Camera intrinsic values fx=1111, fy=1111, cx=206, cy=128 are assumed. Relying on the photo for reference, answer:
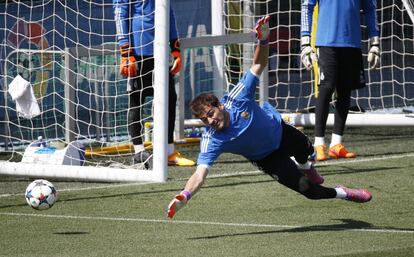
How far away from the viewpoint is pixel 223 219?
8.18 meters

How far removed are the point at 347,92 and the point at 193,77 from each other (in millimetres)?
3977

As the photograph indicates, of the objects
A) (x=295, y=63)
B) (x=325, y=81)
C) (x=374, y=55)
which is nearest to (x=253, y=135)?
(x=325, y=81)

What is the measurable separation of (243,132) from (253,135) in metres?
0.09

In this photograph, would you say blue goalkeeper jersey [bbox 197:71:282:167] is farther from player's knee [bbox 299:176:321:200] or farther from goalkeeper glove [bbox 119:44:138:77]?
goalkeeper glove [bbox 119:44:138:77]

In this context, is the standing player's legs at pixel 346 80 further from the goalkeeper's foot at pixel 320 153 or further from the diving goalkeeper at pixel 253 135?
the diving goalkeeper at pixel 253 135

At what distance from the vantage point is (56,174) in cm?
1059

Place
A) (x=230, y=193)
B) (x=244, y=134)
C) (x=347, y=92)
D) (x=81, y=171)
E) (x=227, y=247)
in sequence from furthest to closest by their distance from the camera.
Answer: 1. (x=347, y=92)
2. (x=81, y=171)
3. (x=230, y=193)
4. (x=244, y=134)
5. (x=227, y=247)

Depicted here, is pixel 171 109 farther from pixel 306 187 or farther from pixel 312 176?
pixel 306 187

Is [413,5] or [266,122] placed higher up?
[413,5]

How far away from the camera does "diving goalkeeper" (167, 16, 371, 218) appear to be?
7633 mm

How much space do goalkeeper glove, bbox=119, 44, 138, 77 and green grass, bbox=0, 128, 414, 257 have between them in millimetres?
1069

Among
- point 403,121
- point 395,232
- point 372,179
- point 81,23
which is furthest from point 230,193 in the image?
point 81,23

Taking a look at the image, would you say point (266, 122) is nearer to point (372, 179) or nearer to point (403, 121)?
point (372, 179)

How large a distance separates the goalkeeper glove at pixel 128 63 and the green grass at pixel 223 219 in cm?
107
